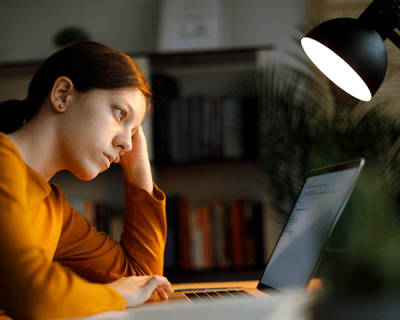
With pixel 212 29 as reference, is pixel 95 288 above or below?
below

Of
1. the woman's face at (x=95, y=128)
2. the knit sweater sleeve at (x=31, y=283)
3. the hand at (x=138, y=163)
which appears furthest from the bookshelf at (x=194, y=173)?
the knit sweater sleeve at (x=31, y=283)

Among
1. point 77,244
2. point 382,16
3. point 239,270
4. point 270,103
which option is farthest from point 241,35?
point 77,244

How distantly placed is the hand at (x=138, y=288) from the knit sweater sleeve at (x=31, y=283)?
0.14 feet

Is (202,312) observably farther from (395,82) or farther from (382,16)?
(395,82)

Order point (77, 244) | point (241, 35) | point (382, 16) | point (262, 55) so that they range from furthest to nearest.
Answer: point (241, 35)
point (262, 55)
point (77, 244)
point (382, 16)

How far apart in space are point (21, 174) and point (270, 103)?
1.23m

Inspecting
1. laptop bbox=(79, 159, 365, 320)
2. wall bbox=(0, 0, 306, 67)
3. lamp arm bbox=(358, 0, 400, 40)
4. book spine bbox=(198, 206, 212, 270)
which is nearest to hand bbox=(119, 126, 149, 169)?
laptop bbox=(79, 159, 365, 320)

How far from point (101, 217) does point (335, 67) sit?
139 cm

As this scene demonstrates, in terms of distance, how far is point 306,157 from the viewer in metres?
1.52

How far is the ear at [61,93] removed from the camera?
2.39 ft

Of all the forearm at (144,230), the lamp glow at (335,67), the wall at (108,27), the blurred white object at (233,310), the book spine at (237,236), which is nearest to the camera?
the blurred white object at (233,310)

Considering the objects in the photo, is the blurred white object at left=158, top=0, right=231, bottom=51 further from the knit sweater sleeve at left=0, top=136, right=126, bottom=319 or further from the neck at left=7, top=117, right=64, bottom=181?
the knit sweater sleeve at left=0, top=136, right=126, bottom=319

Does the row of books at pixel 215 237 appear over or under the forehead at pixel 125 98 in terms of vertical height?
under

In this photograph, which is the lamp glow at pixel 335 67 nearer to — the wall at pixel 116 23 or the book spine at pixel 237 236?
the book spine at pixel 237 236
